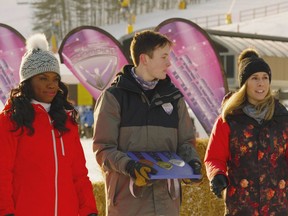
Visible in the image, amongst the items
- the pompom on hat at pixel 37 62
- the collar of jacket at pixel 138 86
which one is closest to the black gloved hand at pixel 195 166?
the collar of jacket at pixel 138 86

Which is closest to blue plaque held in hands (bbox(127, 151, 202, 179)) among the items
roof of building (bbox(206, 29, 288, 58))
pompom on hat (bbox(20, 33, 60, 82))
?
pompom on hat (bbox(20, 33, 60, 82))

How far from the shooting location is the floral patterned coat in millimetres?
3861

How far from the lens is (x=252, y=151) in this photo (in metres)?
3.87

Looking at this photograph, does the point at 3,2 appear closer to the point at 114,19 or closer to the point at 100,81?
the point at 114,19

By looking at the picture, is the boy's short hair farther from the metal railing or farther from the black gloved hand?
the metal railing

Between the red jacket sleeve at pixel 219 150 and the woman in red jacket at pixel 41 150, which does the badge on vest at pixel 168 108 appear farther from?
the woman in red jacket at pixel 41 150

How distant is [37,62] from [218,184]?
115 cm

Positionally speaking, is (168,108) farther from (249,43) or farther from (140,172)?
(249,43)

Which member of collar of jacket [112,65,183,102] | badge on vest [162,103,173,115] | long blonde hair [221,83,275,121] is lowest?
long blonde hair [221,83,275,121]

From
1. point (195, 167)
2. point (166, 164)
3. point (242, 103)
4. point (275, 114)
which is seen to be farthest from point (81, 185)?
point (275, 114)

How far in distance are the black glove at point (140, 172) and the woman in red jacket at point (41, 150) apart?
9.7 inches

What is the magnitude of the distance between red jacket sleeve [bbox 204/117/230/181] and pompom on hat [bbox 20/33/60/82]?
3.37 feet

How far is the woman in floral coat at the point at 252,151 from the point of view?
3.86 m

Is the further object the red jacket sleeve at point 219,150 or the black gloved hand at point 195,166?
the red jacket sleeve at point 219,150
